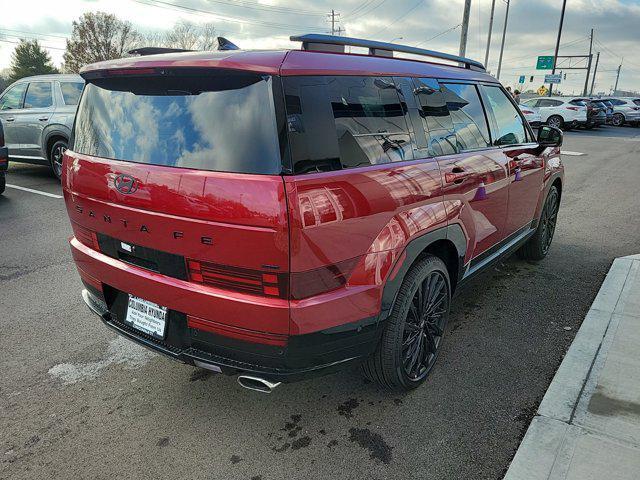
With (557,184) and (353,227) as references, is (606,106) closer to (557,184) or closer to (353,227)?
(557,184)

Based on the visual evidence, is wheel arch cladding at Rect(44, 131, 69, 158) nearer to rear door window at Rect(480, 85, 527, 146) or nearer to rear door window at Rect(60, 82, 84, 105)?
rear door window at Rect(60, 82, 84, 105)

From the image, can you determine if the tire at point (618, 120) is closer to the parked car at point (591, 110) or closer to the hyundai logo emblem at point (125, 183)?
the parked car at point (591, 110)

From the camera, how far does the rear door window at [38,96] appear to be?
28.8 feet

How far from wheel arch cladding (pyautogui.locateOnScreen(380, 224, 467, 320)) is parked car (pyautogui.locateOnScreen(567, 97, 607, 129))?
25122 millimetres

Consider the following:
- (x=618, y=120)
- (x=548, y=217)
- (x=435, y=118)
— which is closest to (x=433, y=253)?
(x=435, y=118)

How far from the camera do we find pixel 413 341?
2.75 metres

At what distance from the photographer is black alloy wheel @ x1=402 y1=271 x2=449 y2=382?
269 centimetres

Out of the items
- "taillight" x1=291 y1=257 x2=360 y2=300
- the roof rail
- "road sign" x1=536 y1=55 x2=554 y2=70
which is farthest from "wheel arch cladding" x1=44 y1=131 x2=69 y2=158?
"road sign" x1=536 y1=55 x2=554 y2=70

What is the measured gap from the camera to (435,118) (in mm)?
2871

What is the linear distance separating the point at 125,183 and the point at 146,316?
0.67 metres

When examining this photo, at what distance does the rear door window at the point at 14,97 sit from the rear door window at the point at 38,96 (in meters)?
0.17

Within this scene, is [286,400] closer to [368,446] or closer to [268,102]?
[368,446]

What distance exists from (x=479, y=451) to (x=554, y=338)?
148cm

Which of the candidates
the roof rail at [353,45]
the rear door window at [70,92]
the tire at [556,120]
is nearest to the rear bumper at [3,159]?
the rear door window at [70,92]
